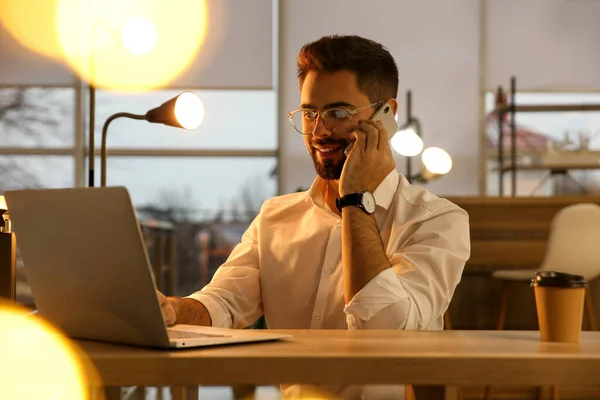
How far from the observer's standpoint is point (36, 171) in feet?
24.8

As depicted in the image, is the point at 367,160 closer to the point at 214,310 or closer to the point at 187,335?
the point at 214,310

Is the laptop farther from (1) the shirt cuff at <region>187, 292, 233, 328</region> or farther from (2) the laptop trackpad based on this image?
(1) the shirt cuff at <region>187, 292, 233, 328</region>

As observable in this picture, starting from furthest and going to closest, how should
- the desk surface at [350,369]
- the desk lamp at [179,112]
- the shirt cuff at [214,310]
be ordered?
the desk lamp at [179,112] < the shirt cuff at [214,310] < the desk surface at [350,369]

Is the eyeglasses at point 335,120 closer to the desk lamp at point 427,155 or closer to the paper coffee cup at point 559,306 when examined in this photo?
the paper coffee cup at point 559,306

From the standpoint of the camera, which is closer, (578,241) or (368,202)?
(368,202)

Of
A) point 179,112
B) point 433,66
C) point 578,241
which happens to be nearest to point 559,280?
point 179,112

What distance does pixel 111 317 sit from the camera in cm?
116

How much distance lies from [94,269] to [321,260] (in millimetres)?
886

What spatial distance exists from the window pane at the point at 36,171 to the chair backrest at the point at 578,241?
478cm

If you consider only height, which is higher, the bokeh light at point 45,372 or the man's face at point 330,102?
the man's face at point 330,102

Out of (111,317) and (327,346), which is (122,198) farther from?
(327,346)

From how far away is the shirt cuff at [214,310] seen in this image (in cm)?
181

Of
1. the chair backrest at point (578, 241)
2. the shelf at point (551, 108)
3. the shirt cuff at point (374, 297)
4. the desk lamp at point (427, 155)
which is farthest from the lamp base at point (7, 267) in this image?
the shelf at point (551, 108)

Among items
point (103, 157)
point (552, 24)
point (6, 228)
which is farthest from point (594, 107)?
point (6, 228)
